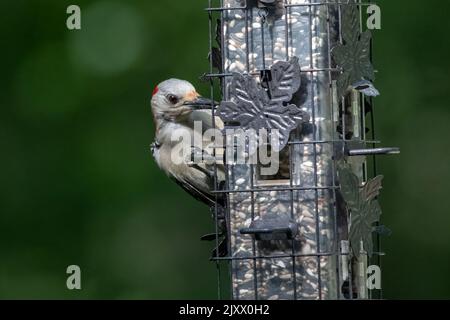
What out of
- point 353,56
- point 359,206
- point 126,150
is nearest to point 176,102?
point 353,56

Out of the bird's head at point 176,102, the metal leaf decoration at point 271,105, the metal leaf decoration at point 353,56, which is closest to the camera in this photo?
the metal leaf decoration at point 271,105

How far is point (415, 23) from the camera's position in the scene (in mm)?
13836

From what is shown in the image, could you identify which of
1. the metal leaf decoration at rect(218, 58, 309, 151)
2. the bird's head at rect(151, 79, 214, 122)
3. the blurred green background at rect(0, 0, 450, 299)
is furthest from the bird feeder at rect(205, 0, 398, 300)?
the blurred green background at rect(0, 0, 450, 299)

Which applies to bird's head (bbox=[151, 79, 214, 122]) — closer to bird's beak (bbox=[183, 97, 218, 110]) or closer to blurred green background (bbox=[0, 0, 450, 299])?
bird's beak (bbox=[183, 97, 218, 110])

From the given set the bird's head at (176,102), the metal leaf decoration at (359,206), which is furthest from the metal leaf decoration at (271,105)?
the bird's head at (176,102)

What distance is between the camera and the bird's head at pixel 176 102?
Result: 9.41 m

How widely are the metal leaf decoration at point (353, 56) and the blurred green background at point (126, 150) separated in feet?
14.9

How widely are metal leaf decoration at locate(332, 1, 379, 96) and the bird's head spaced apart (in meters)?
0.99

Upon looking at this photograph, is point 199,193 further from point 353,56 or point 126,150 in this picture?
point 126,150

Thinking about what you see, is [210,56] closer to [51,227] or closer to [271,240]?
[271,240]

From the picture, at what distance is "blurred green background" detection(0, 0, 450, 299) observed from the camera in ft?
44.9

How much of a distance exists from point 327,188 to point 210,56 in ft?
3.20

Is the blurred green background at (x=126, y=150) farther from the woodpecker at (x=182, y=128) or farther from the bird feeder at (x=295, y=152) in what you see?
the bird feeder at (x=295, y=152)
